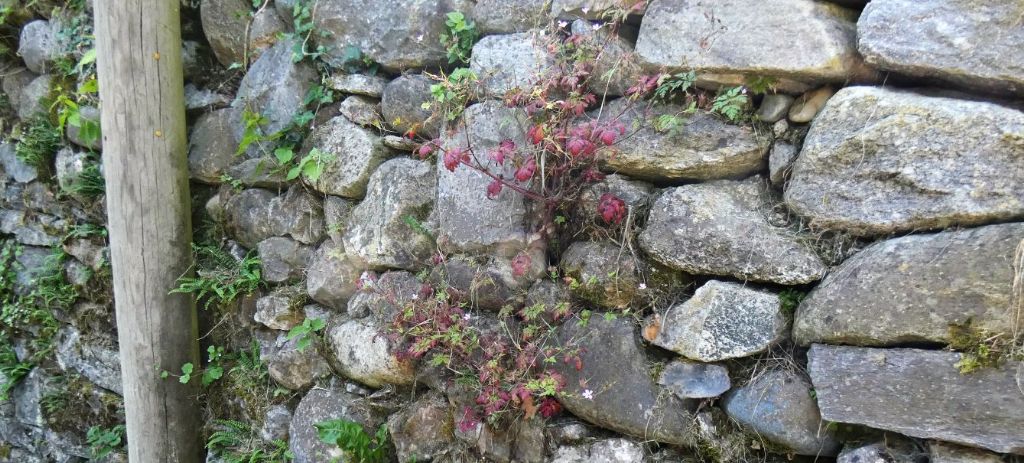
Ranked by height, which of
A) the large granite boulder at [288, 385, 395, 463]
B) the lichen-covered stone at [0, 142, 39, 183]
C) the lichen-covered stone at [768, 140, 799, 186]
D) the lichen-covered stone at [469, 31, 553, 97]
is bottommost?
the large granite boulder at [288, 385, 395, 463]

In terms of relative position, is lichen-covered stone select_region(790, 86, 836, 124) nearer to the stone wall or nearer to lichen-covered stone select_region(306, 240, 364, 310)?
the stone wall

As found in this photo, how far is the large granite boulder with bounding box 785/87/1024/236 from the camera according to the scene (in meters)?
1.79

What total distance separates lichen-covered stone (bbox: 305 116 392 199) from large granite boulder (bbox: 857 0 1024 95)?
1925mm

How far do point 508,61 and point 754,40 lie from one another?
932 millimetres

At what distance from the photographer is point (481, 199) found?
253 cm

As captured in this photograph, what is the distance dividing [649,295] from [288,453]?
181cm

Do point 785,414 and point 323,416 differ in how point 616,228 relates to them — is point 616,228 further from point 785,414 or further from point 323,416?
point 323,416

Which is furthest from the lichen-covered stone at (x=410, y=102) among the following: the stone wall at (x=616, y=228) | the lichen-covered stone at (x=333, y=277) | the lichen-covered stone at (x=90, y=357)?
the lichen-covered stone at (x=90, y=357)

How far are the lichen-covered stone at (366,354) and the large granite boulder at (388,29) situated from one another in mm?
1159

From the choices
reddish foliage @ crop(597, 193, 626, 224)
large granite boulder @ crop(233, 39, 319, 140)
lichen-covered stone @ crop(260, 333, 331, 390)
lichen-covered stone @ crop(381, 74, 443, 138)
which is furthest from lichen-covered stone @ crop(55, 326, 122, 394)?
reddish foliage @ crop(597, 193, 626, 224)

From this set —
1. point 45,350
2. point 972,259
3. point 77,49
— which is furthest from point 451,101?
point 45,350

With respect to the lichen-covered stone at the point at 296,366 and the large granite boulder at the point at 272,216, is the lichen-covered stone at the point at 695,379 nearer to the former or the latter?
the lichen-covered stone at the point at 296,366

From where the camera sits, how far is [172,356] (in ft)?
10.8

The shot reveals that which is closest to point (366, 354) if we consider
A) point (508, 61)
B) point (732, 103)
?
point (508, 61)
